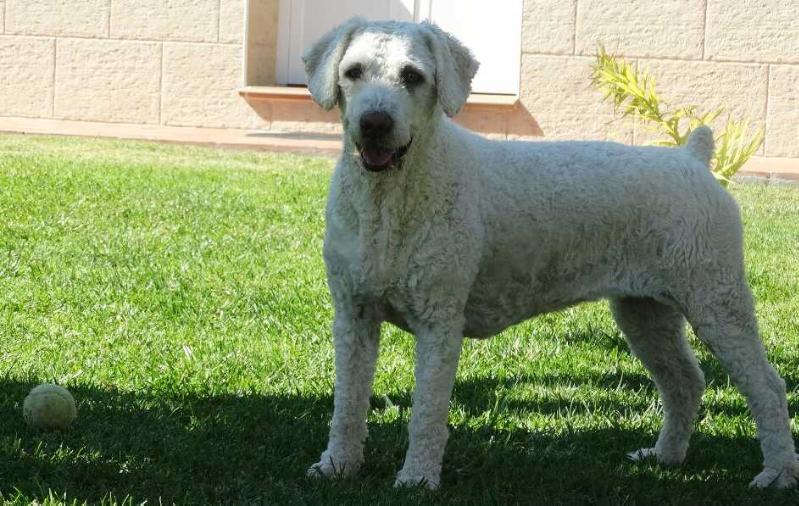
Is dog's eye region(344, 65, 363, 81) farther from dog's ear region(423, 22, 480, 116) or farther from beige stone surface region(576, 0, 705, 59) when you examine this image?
beige stone surface region(576, 0, 705, 59)

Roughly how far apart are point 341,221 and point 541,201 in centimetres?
76

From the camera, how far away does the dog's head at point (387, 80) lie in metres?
3.91

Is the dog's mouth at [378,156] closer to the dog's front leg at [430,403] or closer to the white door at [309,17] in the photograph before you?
the dog's front leg at [430,403]

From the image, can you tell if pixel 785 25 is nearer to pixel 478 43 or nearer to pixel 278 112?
pixel 478 43

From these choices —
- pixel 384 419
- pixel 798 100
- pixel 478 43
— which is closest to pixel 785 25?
pixel 798 100

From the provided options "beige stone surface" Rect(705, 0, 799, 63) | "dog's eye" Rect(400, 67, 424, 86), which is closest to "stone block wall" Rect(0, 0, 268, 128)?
"beige stone surface" Rect(705, 0, 799, 63)

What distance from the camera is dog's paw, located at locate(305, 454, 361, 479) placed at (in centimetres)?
426

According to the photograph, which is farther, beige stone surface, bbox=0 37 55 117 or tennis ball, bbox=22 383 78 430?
beige stone surface, bbox=0 37 55 117

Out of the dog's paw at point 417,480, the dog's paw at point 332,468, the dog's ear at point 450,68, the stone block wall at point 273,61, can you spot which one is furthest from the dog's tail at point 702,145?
the stone block wall at point 273,61

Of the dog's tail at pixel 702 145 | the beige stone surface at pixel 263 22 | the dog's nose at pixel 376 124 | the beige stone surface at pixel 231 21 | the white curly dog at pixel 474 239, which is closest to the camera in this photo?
the dog's nose at pixel 376 124

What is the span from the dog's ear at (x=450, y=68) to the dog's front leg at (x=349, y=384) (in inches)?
31.5

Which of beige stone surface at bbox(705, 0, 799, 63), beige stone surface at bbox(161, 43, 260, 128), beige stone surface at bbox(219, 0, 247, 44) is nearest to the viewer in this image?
beige stone surface at bbox(705, 0, 799, 63)

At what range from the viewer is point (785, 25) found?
13.9 metres

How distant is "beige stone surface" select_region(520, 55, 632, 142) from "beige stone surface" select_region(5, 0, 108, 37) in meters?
5.28
